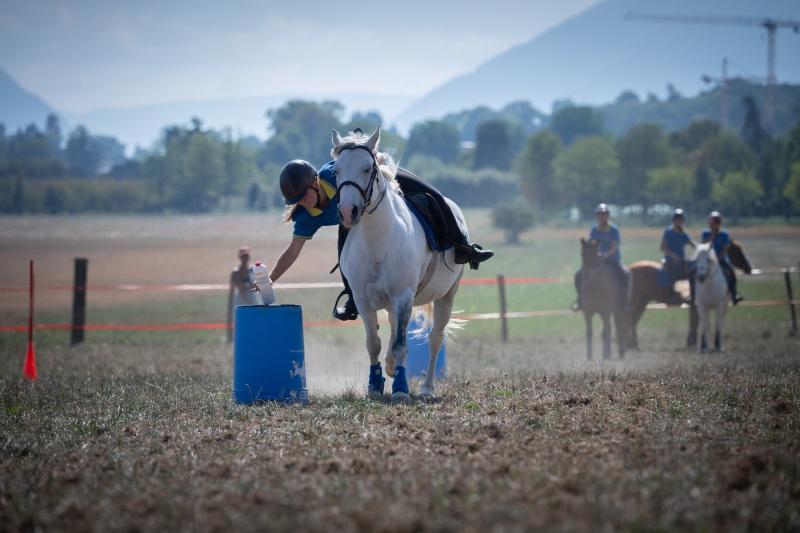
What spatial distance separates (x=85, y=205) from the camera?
86750 millimetres

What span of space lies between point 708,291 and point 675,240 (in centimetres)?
244

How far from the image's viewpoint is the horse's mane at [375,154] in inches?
332

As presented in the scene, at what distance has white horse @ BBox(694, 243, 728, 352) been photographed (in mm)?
18375

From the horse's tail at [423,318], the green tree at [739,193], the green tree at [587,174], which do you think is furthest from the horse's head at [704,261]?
the green tree at [587,174]

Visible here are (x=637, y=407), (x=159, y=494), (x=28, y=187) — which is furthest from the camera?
(x=28, y=187)

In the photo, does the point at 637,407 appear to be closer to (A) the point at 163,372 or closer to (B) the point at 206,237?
(A) the point at 163,372

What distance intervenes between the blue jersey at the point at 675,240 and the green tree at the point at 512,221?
5173cm

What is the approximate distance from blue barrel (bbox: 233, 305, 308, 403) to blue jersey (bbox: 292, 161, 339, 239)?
77 cm

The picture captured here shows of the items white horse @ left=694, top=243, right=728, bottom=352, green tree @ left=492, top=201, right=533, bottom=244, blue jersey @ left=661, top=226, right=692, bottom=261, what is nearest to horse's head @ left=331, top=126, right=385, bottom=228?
white horse @ left=694, top=243, right=728, bottom=352

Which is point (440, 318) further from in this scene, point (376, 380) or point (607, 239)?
point (607, 239)

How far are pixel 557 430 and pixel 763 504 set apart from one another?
2.15 meters

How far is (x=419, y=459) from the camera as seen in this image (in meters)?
6.03

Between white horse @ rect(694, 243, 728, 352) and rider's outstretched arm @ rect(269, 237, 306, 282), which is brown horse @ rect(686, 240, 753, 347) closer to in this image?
white horse @ rect(694, 243, 728, 352)

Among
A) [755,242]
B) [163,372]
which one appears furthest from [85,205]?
[163,372]
